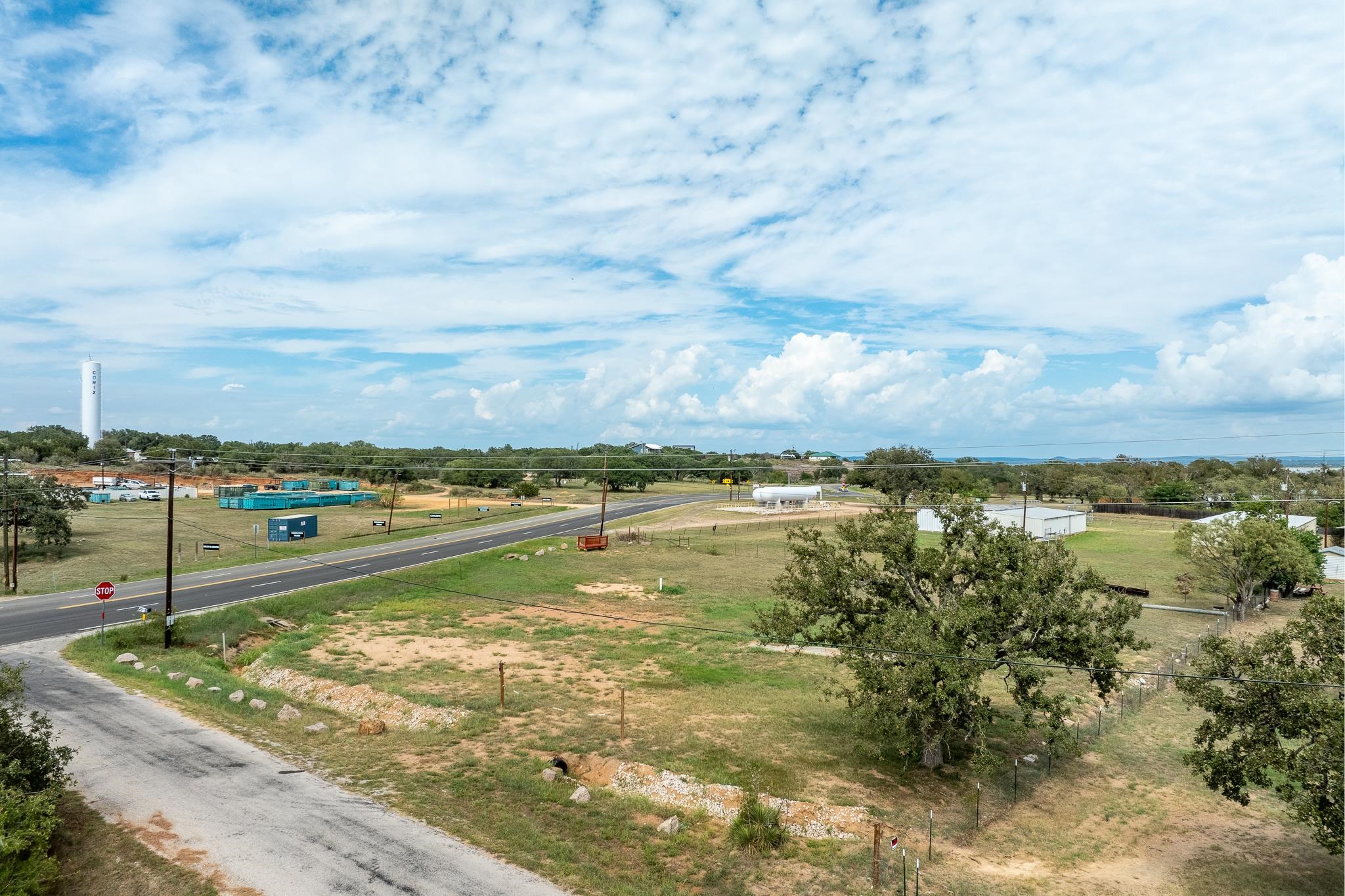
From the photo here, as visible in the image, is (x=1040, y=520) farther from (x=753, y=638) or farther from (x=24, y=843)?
(x=24, y=843)

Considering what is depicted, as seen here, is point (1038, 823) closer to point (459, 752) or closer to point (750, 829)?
point (750, 829)

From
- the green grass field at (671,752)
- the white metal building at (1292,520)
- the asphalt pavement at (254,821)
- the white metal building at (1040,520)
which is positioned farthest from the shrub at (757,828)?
the white metal building at (1040,520)

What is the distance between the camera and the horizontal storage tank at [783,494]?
361 ft

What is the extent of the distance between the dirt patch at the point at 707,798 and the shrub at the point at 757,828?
0.52 m

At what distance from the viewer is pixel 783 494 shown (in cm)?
10981

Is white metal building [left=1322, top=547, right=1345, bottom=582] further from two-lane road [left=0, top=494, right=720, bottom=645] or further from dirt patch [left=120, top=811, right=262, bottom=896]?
dirt patch [left=120, top=811, right=262, bottom=896]

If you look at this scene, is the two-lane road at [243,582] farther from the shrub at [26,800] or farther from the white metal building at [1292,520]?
the white metal building at [1292,520]

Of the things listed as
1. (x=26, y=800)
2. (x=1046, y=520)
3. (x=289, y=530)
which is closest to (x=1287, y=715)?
(x=26, y=800)

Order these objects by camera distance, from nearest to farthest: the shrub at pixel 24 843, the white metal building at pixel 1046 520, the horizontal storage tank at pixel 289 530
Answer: the shrub at pixel 24 843
the horizontal storage tank at pixel 289 530
the white metal building at pixel 1046 520

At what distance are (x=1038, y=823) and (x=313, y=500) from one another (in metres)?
105

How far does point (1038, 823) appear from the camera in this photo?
67.1 ft

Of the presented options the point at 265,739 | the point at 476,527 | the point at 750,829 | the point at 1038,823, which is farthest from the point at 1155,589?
the point at 476,527

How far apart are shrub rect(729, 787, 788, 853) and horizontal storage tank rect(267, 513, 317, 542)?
68.0m

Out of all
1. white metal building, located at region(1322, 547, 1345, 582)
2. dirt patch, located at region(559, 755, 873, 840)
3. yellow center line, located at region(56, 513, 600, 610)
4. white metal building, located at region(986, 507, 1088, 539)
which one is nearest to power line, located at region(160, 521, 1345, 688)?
yellow center line, located at region(56, 513, 600, 610)
